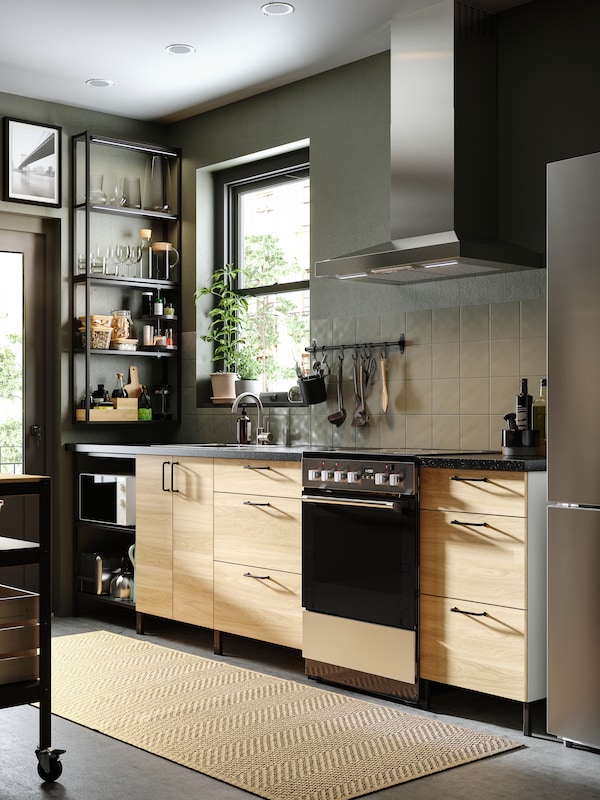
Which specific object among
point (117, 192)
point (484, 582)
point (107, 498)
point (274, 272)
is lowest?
point (484, 582)

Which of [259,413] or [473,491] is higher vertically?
[259,413]

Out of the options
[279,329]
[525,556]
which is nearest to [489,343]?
[525,556]

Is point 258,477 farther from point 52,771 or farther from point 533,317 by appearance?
point 52,771

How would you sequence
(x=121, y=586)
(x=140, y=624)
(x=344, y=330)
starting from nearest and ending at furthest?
(x=344, y=330) → (x=140, y=624) → (x=121, y=586)

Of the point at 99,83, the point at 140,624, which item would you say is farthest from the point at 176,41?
the point at 140,624

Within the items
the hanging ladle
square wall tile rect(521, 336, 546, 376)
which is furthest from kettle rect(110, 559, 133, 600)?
square wall tile rect(521, 336, 546, 376)

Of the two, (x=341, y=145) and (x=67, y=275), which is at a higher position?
(x=341, y=145)

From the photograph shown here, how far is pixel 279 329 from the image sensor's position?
17.3ft

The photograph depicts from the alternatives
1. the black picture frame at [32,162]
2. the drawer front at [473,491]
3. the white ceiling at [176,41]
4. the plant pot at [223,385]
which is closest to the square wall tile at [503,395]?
the drawer front at [473,491]

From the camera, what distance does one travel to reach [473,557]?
334cm

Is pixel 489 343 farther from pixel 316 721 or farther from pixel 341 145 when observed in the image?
pixel 316 721

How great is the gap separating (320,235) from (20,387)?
5.87 ft

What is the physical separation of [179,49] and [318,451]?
2002 mm

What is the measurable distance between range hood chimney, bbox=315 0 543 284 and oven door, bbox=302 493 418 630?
0.98m
